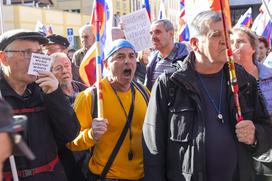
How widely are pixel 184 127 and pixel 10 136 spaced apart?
150 cm

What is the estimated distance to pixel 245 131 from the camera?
2562 millimetres

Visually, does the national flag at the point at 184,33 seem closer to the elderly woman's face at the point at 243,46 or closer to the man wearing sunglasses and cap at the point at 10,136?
Result: the elderly woman's face at the point at 243,46

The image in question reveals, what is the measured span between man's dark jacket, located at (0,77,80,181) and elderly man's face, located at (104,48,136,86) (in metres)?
0.60

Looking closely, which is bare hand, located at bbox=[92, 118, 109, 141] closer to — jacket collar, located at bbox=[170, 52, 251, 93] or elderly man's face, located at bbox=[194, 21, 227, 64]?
jacket collar, located at bbox=[170, 52, 251, 93]

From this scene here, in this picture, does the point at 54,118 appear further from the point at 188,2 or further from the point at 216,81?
the point at 188,2

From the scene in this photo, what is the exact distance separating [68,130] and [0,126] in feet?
4.89

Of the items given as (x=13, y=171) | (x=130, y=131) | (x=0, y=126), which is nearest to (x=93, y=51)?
(x=130, y=131)

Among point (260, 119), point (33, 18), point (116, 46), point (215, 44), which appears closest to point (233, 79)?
point (215, 44)

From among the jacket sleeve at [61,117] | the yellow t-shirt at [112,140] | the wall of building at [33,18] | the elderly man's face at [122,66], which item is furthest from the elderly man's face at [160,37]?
the wall of building at [33,18]

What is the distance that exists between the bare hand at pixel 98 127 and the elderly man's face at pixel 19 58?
539 mm

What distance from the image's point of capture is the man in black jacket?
2.62 meters

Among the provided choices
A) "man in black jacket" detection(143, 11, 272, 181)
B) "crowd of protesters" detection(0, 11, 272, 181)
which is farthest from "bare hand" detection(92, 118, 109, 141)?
"man in black jacket" detection(143, 11, 272, 181)

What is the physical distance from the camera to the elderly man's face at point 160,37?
5.34 m

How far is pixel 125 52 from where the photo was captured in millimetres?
3328
